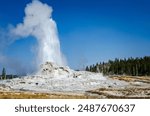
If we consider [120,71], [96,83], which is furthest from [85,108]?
[120,71]

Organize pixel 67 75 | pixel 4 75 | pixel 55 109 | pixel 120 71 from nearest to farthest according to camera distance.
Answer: pixel 55 109
pixel 67 75
pixel 4 75
pixel 120 71

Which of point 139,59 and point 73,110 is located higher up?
point 139,59

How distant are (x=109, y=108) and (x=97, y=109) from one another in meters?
1.00

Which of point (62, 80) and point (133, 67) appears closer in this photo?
point (62, 80)

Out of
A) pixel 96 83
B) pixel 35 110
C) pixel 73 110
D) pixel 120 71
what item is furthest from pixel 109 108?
pixel 120 71

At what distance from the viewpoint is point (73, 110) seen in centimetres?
2761

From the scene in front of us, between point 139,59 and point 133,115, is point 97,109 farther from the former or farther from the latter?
point 139,59

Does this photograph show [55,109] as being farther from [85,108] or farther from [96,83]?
[96,83]

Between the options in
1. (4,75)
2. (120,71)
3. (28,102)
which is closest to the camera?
(28,102)

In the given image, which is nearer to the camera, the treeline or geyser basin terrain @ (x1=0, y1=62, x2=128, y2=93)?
geyser basin terrain @ (x1=0, y1=62, x2=128, y2=93)

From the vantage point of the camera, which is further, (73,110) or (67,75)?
(67,75)

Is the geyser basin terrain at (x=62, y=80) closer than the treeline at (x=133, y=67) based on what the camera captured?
Yes

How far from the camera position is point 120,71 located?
619 feet

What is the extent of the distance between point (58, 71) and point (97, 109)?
9786cm
